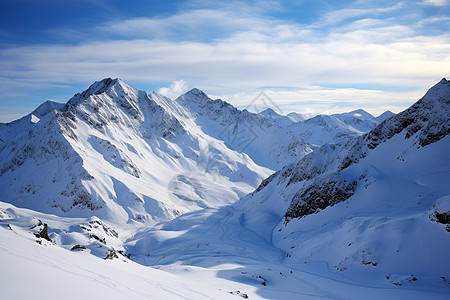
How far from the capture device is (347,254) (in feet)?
85.9

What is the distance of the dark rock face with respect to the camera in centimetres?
4150

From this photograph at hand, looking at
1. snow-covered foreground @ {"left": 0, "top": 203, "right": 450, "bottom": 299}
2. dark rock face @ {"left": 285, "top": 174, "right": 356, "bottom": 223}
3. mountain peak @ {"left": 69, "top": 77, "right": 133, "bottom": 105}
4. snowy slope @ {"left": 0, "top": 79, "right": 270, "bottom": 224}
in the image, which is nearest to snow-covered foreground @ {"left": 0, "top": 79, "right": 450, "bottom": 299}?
snow-covered foreground @ {"left": 0, "top": 203, "right": 450, "bottom": 299}

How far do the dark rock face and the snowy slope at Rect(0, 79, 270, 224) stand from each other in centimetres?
6447

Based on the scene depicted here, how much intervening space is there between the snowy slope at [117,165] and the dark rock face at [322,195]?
2538 inches

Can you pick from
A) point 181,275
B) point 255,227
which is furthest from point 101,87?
point 181,275

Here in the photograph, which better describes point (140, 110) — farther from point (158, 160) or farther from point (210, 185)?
point (210, 185)

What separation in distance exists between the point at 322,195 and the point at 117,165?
95971mm

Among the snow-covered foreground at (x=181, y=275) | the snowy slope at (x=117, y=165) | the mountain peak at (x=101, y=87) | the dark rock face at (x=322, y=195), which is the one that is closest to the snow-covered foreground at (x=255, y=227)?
the snow-covered foreground at (x=181, y=275)

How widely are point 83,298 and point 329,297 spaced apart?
1681cm

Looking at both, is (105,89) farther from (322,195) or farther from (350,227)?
(350,227)

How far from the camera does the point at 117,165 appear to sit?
11581cm

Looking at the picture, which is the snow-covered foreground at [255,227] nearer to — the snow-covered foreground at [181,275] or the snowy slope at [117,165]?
the snow-covered foreground at [181,275]

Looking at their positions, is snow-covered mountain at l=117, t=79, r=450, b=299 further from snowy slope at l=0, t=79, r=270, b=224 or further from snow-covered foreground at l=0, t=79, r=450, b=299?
snowy slope at l=0, t=79, r=270, b=224

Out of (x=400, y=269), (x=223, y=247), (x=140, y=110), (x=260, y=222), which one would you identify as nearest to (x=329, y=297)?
(x=400, y=269)
